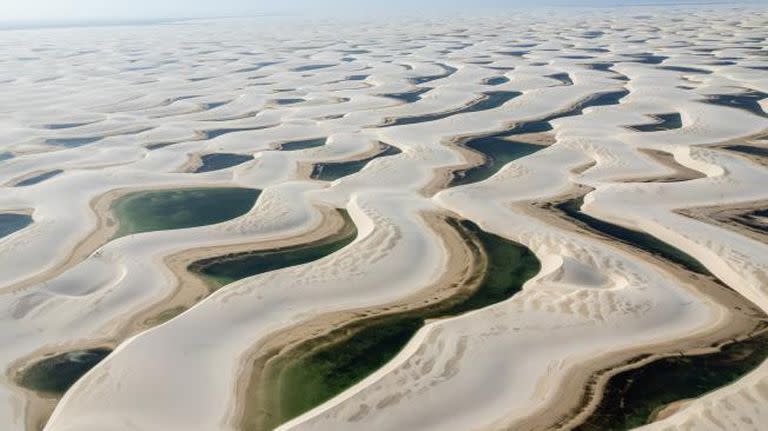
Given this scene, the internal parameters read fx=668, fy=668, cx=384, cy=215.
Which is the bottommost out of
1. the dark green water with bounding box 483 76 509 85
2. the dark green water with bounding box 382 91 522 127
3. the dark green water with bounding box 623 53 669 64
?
the dark green water with bounding box 623 53 669 64

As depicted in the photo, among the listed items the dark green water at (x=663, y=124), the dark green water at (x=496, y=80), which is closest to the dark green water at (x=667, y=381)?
the dark green water at (x=663, y=124)

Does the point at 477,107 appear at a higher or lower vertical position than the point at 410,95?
higher

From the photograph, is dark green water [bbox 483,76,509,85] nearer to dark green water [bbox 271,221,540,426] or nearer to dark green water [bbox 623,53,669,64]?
dark green water [bbox 623,53,669,64]

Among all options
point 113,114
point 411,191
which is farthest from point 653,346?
point 113,114

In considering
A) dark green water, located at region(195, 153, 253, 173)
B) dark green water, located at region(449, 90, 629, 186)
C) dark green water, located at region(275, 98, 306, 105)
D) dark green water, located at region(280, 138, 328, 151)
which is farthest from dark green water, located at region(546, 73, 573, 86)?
dark green water, located at region(195, 153, 253, 173)

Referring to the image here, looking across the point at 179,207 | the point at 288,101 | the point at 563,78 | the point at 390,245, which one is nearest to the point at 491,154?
the point at 390,245

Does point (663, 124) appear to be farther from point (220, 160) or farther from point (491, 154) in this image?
point (220, 160)

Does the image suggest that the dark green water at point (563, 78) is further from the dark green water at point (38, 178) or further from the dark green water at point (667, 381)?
the dark green water at point (667, 381)
